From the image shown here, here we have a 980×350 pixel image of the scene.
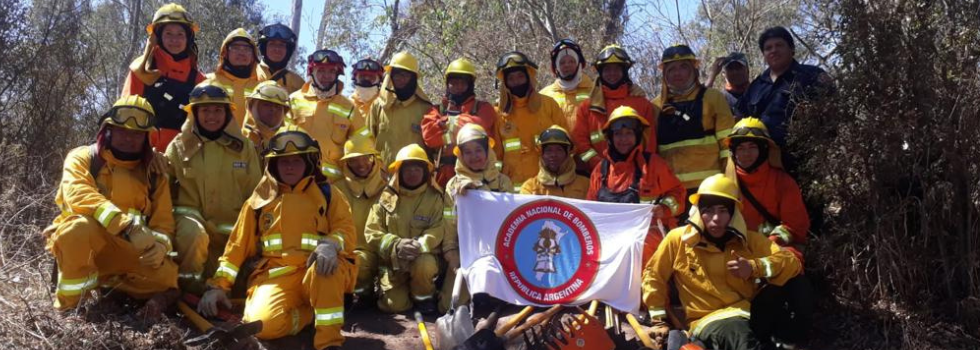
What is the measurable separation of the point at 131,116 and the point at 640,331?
13.6ft

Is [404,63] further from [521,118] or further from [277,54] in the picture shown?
[277,54]

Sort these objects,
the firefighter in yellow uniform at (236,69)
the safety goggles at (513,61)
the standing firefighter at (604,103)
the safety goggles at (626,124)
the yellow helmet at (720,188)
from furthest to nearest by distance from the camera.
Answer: the firefighter in yellow uniform at (236,69), the safety goggles at (513,61), the standing firefighter at (604,103), the safety goggles at (626,124), the yellow helmet at (720,188)

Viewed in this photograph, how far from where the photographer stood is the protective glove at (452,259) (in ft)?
24.1

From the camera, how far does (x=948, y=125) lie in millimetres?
5973

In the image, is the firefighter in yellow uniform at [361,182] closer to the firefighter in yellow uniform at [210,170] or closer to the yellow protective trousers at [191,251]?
the firefighter in yellow uniform at [210,170]

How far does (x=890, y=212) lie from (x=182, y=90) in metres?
6.31

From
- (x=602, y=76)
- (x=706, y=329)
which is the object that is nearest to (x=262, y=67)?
(x=602, y=76)

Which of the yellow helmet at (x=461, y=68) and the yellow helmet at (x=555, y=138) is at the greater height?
the yellow helmet at (x=461, y=68)

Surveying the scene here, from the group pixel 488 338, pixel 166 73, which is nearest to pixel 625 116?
pixel 488 338

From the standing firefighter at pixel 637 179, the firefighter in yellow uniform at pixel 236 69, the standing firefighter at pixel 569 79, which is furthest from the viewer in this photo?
the standing firefighter at pixel 569 79

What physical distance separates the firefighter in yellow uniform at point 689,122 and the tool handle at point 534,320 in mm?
1872

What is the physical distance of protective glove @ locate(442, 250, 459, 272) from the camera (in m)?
7.34

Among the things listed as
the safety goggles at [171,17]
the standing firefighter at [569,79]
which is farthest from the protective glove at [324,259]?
the standing firefighter at [569,79]

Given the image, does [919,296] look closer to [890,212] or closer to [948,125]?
[890,212]
